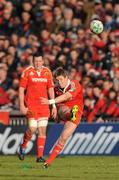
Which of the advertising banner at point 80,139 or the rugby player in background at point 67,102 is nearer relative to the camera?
the rugby player in background at point 67,102

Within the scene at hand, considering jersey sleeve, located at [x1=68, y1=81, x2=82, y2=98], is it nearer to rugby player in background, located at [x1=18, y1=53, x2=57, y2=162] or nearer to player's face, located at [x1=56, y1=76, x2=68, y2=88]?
player's face, located at [x1=56, y1=76, x2=68, y2=88]

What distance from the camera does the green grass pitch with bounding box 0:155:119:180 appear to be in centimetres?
1462

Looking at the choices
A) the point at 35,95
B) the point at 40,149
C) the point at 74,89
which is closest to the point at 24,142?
the point at 40,149

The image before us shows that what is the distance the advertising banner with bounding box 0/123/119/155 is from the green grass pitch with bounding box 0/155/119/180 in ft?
1.47

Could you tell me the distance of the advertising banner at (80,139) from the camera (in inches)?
789

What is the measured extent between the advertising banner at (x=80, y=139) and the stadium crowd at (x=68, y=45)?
2.90ft

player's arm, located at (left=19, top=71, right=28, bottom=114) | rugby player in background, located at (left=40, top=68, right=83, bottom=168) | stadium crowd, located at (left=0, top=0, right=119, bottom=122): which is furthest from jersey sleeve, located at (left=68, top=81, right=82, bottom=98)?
stadium crowd, located at (left=0, top=0, right=119, bottom=122)

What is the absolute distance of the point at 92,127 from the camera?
20.1m

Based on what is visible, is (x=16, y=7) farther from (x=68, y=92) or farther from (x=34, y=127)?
(x=68, y=92)

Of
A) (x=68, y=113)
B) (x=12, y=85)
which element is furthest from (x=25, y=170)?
(x=12, y=85)

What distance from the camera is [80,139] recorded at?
20.2 m

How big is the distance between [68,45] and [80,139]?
5.00m

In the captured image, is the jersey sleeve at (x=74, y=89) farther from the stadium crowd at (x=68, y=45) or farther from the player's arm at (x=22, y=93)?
the stadium crowd at (x=68, y=45)

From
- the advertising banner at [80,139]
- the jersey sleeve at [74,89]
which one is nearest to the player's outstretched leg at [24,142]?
the advertising banner at [80,139]
